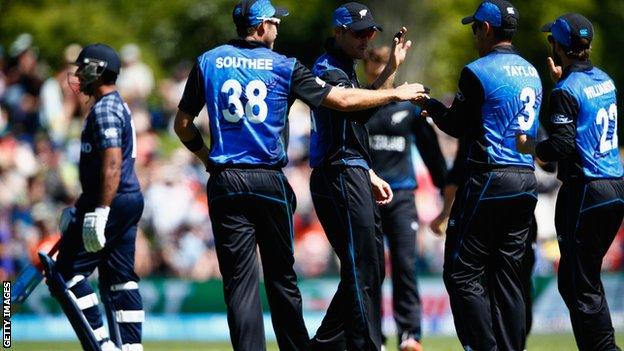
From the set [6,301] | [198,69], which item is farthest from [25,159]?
[198,69]

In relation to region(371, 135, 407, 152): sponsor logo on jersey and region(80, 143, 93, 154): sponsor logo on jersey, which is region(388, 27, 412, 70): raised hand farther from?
region(371, 135, 407, 152): sponsor logo on jersey

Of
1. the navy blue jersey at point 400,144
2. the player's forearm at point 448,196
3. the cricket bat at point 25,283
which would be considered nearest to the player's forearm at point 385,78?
the player's forearm at point 448,196

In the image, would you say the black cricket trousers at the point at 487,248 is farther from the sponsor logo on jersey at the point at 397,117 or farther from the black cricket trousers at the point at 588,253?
the sponsor logo on jersey at the point at 397,117

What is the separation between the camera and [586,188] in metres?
10.5

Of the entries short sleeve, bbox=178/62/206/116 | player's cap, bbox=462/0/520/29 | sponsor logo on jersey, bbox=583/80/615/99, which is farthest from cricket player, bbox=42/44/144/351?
sponsor logo on jersey, bbox=583/80/615/99

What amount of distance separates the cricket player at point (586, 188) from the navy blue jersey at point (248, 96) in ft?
6.73

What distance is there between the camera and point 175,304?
18.2 meters

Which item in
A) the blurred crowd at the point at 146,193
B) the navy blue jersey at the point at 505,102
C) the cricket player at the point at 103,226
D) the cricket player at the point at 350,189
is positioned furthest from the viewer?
the blurred crowd at the point at 146,193

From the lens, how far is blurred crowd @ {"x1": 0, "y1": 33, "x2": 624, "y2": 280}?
64.3 ft

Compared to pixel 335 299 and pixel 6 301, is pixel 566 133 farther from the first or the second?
pixel 6 301

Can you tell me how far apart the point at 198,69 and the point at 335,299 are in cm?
237

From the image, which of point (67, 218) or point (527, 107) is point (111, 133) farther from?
point (527, 107)

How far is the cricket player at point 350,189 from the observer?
10.5 metres

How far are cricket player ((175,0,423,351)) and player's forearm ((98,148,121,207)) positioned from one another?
115cm
